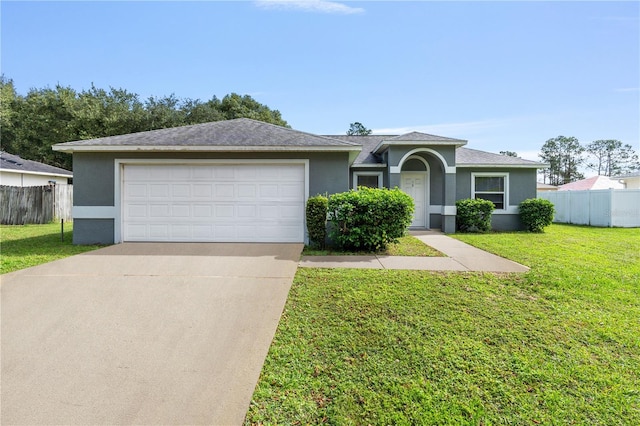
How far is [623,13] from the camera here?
8.34 meters

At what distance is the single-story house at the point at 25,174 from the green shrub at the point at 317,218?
16.5 meters

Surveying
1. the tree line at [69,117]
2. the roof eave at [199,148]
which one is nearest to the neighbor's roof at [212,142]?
the roof eave at [199,148]

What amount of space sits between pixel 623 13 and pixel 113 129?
3259 cm

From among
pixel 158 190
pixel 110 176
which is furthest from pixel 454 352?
pixel 110 176

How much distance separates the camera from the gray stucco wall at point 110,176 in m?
8.95

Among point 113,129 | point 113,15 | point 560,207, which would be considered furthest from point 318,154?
point 113,129

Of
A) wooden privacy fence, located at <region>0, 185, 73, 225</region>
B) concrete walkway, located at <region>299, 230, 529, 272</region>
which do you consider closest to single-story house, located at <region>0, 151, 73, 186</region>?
wooden privacy fence, located at <region>0, 185, 73, 225</region>

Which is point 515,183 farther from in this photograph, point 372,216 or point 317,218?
point 317,218

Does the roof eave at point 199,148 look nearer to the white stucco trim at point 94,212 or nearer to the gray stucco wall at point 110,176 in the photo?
the gray stucco wall at point 110,176

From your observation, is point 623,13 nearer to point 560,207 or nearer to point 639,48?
point 639,48

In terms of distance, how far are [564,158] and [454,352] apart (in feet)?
233

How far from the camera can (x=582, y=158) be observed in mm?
56594

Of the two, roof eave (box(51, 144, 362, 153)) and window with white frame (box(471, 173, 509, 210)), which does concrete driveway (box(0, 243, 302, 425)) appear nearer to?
roof eave (box(51, 144, 362, 153))

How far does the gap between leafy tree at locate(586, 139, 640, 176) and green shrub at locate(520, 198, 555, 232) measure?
2405 inches
